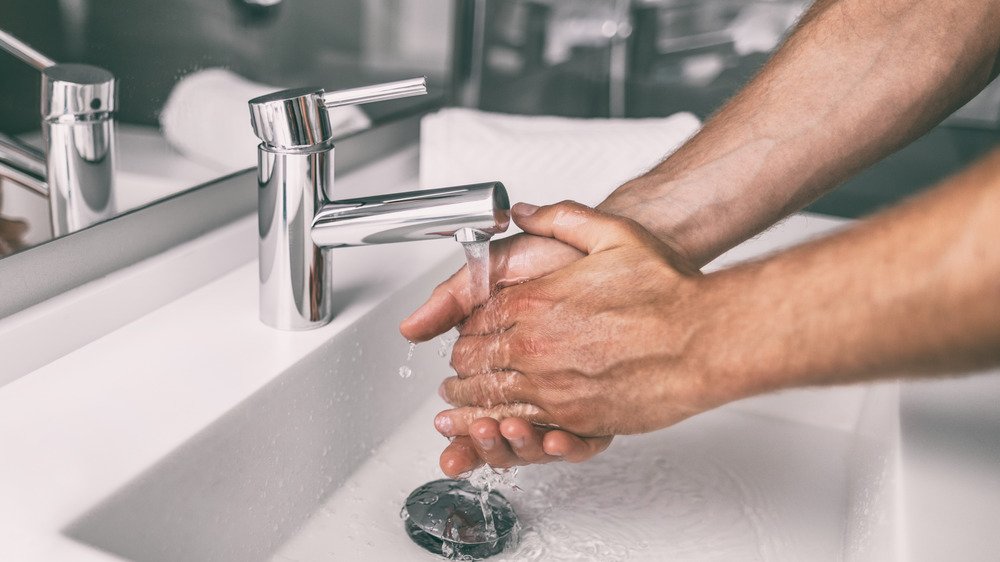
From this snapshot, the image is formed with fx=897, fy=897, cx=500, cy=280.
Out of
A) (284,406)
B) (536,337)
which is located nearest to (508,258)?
(536,337)

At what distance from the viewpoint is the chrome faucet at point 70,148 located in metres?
0.62

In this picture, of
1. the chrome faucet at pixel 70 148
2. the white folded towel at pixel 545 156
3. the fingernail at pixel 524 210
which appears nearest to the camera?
the chrome faucet at pixel 70 148

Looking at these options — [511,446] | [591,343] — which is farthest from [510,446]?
[591,343]

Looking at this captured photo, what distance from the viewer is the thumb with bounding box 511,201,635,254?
25.7 inches

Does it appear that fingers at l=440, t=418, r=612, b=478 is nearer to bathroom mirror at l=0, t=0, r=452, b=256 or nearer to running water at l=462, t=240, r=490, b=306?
running water at l=462, t=240, r=490, b=306

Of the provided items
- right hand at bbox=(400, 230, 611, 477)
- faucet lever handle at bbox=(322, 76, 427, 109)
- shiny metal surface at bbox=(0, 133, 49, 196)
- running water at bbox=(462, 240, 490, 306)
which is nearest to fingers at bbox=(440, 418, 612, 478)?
right hand at bbox=(400, 230, 611, 477)

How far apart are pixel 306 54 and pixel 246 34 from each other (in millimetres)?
122

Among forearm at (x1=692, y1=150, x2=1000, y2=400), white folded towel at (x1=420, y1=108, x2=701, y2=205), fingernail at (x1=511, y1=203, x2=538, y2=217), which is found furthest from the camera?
white folded towel at (x1=420, y1=108, x2=701, y2=205)

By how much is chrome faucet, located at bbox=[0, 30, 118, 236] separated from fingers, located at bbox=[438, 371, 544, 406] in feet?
1.00

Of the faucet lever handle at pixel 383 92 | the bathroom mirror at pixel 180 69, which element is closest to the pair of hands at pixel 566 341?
the faucet lever handle at pixel 383 92

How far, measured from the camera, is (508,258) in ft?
2.45

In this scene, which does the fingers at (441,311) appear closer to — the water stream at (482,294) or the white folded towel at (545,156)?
the water stream at (482,294)

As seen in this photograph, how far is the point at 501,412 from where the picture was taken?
27.0 inches

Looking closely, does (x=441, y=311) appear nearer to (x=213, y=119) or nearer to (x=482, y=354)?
(x=482, y=354)
